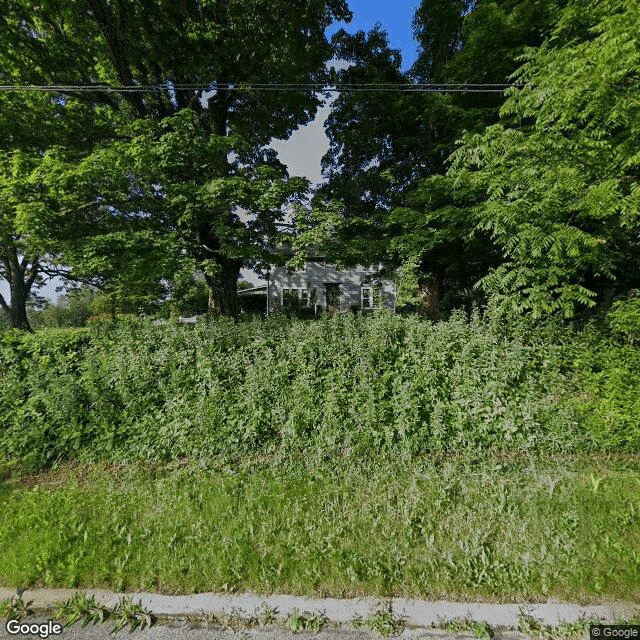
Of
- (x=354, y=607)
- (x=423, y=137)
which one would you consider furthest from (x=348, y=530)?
(x=423, y=137)

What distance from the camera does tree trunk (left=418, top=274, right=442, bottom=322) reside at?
11.6 m

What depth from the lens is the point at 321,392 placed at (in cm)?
430

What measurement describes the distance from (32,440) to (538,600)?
615 centimetres

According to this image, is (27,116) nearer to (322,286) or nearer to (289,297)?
(289,297)

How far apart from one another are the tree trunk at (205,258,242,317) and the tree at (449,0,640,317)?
6.89 metres

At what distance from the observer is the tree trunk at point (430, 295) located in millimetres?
11648

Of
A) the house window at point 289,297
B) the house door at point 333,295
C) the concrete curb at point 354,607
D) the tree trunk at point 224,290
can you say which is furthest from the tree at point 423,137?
the house door at point 333,295

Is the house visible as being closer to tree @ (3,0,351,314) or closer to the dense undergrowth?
tree @ (3,0,351,314)

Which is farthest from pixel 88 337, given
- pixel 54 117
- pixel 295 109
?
pixel 295 109

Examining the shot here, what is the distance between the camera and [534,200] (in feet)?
16.0

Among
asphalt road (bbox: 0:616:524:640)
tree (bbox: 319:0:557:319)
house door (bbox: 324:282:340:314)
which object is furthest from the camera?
house door (bbox: 324:282:340:314)

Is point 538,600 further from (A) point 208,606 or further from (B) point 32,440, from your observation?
(B) point 32,440

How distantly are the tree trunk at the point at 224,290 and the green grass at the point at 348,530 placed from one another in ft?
19.9

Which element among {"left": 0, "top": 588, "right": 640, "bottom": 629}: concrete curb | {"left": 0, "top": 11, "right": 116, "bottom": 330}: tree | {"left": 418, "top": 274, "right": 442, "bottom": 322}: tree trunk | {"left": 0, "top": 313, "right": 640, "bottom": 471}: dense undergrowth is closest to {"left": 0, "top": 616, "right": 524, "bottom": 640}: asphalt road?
{"left": 0, "top": 588, "right": 640, "bottom": 629}: concrete curb
